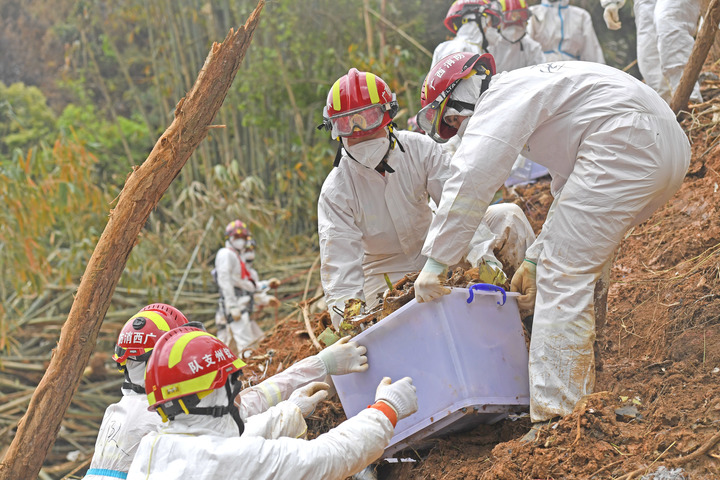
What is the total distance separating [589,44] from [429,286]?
507 cm

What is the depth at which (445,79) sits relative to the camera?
3158 mm

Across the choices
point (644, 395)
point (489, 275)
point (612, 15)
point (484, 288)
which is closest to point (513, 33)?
point (612, 15)

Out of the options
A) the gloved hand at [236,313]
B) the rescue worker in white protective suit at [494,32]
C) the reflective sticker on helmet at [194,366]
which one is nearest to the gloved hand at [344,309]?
the reflective sticker on helmet at [194,366]

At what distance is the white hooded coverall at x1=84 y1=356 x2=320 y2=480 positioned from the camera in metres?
2.87

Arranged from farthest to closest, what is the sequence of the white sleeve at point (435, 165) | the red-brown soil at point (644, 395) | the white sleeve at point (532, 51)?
the white sleeve at point (532, 51), the white sleeve at point (435, 165), the red-brown soil at point (644, 395)

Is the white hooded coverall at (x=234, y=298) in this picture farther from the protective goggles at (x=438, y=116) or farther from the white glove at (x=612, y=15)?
the protective goggles at (x=438, y=116)

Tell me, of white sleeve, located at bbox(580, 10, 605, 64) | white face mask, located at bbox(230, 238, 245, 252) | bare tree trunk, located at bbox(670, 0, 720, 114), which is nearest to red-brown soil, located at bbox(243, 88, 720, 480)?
bare tree trunk, located at bbox(670, 0, 720, 114)

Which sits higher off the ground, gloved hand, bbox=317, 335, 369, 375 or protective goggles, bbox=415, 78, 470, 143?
protective goggles, bbox=415, 78, 470, 143

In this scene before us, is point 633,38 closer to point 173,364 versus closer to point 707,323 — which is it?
point 707,323

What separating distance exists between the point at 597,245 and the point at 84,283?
2.53 m

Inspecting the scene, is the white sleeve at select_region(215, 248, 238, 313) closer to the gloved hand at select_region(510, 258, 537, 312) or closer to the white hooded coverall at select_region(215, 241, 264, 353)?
the white hooded coverall at select_region(215, 241, 264, 353)

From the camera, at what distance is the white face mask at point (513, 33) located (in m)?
6.20

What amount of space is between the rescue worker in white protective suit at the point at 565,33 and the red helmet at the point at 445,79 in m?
4.04

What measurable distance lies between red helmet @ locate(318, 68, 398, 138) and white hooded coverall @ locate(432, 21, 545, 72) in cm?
257
